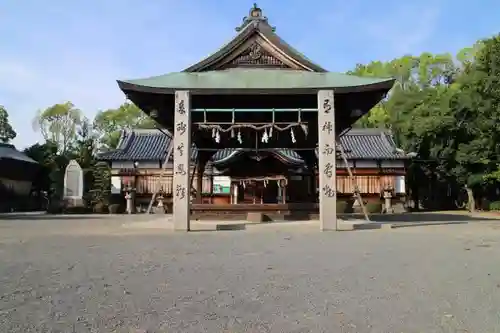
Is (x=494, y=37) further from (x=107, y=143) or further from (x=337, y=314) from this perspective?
(x=107, y=143)

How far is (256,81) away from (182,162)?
3595mm

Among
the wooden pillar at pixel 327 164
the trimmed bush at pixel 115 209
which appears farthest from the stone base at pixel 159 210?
the wooden pillar at pixel 327 164

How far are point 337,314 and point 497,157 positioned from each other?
2615 centimetres

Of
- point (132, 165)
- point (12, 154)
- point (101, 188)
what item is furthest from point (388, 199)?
point (12, 154)

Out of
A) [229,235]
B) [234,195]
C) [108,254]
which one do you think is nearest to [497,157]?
[234,195]

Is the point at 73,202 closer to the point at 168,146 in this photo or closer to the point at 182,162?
the point at 168,146

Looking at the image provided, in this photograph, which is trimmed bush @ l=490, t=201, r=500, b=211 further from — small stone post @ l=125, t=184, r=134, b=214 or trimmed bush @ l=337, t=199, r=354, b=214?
small stone post @ l=125, t=184, r=134, b=214

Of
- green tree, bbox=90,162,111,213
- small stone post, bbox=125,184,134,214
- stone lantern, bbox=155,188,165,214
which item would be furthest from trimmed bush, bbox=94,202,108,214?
stone lantern, bbox=155,188,165,214

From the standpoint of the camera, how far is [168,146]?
32.7 m

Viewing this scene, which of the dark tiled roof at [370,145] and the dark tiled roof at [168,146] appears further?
the dark tiled roof at [168,146]

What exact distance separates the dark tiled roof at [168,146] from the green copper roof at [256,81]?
13.9m

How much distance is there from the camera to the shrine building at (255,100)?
14.2 m

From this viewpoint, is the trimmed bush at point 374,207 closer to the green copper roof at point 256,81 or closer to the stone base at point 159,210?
the stone base at point 159,210

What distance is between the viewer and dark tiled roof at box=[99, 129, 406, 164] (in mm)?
31939
